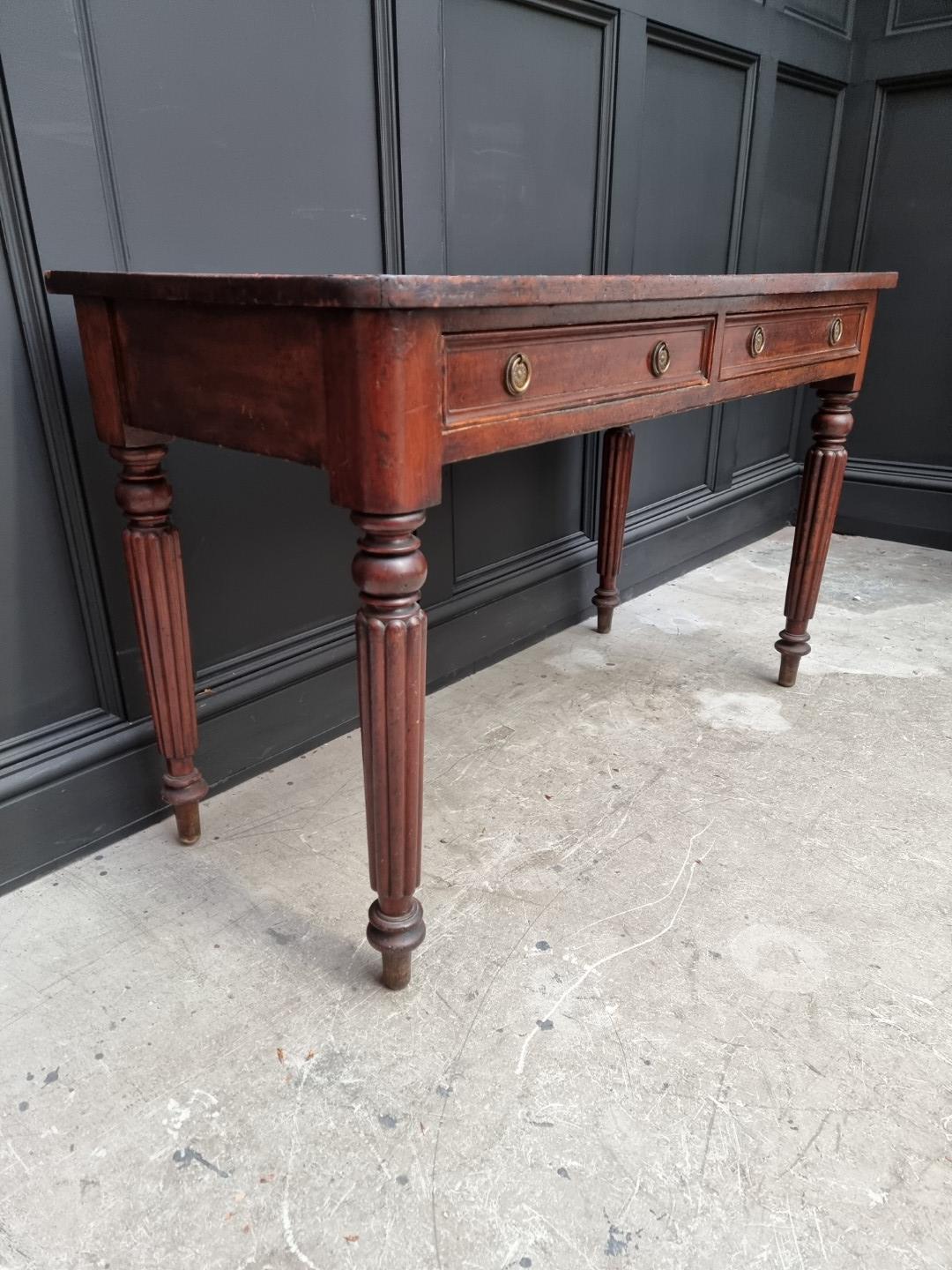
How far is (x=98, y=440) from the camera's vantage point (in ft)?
4.21

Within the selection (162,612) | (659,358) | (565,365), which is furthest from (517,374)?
(162,612)

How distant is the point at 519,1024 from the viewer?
42.8 inches

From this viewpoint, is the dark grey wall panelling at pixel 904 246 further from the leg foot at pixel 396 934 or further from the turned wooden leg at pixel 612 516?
the leg foot at pixel 396 934

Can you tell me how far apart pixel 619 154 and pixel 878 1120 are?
200cm

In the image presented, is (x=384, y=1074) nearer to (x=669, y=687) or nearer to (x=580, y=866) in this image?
(x=580, y=866)

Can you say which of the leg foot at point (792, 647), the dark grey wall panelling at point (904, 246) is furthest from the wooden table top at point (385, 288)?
the dark grey wall panelling at point (904, 246)

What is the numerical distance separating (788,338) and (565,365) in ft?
2.34

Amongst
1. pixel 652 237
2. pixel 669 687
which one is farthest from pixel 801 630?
pixel 652 237

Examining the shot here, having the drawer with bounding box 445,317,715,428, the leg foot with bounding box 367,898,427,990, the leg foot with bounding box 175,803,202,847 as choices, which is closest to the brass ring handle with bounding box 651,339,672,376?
the drawer with bounding box 445,317,715,428

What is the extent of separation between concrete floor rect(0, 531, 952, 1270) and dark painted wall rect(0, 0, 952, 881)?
0.23 meters

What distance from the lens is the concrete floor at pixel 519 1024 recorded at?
34.0 inches

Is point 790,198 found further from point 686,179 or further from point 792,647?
point 792,647

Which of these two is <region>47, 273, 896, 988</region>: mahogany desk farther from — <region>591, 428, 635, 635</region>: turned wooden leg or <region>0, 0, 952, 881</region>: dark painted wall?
<region>591, 428, 635, 635</region>: turned wooden leg

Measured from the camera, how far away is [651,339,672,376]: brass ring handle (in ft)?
4.05
